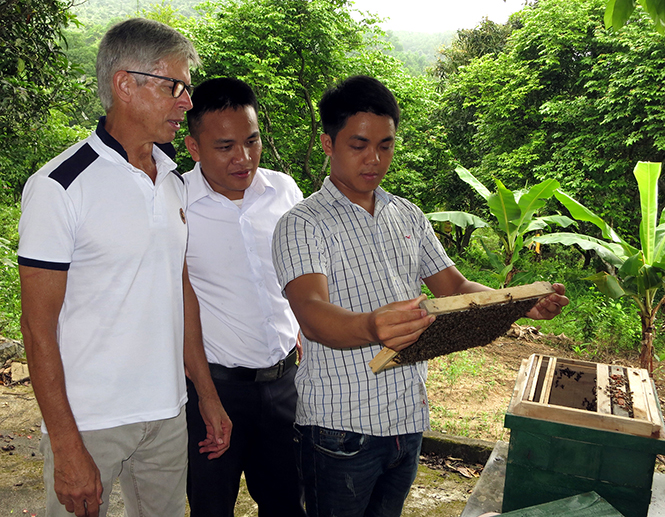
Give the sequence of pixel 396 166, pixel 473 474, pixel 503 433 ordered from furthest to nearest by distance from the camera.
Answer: pixel 396 166 < pixel 503 433 < pixel 473 474

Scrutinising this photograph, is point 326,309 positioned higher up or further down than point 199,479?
higher up

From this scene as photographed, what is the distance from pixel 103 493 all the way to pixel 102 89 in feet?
5.01

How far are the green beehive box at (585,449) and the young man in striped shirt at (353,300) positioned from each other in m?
0.60

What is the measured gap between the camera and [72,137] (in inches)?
676

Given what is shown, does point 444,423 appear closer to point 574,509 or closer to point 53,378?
point 574,509

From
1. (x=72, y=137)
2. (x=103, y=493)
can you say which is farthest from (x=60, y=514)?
(x=72, y=137)

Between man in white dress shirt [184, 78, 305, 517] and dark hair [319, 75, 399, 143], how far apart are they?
554mm

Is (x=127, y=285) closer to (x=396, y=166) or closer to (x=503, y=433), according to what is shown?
(x=503, y=433)

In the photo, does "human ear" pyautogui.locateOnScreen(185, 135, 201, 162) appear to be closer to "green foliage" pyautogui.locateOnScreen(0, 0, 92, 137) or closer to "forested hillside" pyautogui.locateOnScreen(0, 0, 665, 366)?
"green foliage" pyautogui.locateOnScreen(0, 0, 92, 137)

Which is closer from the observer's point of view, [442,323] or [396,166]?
[442,323]

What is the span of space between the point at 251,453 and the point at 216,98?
183 centimetres

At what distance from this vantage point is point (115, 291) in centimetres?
178

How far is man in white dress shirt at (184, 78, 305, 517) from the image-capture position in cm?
245

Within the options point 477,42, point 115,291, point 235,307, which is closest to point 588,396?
point 235,307
